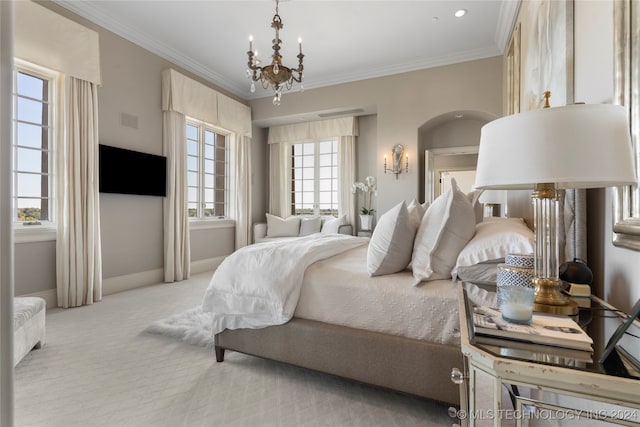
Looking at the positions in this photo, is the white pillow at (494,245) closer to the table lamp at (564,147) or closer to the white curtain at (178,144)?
the table lamp at (564,147)

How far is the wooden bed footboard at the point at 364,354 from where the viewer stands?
4.53ft

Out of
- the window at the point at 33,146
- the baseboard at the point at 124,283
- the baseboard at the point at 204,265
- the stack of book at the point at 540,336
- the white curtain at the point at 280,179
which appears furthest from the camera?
the white curtain at the point at 280,179

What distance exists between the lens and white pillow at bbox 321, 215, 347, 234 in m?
5.22

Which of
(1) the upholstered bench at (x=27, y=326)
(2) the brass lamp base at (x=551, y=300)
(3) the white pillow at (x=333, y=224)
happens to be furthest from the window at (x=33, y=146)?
(2) the brass lamp base at (x=551, y=300)

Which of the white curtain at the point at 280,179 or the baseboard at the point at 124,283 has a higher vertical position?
the white curtain at the point at 280,179

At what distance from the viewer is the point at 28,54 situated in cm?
282

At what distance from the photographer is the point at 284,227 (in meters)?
5.68

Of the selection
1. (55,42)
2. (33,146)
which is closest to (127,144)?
(33,146)

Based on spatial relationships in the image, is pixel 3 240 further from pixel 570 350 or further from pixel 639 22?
pixel 639 22

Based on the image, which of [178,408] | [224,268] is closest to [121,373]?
[178,408]

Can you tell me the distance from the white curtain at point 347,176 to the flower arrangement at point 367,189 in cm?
11

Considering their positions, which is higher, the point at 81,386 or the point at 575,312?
the point at 575,312

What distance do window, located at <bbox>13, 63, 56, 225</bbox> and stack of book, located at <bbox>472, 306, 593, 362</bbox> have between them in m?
3.92

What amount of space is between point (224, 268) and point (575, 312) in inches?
67.7
